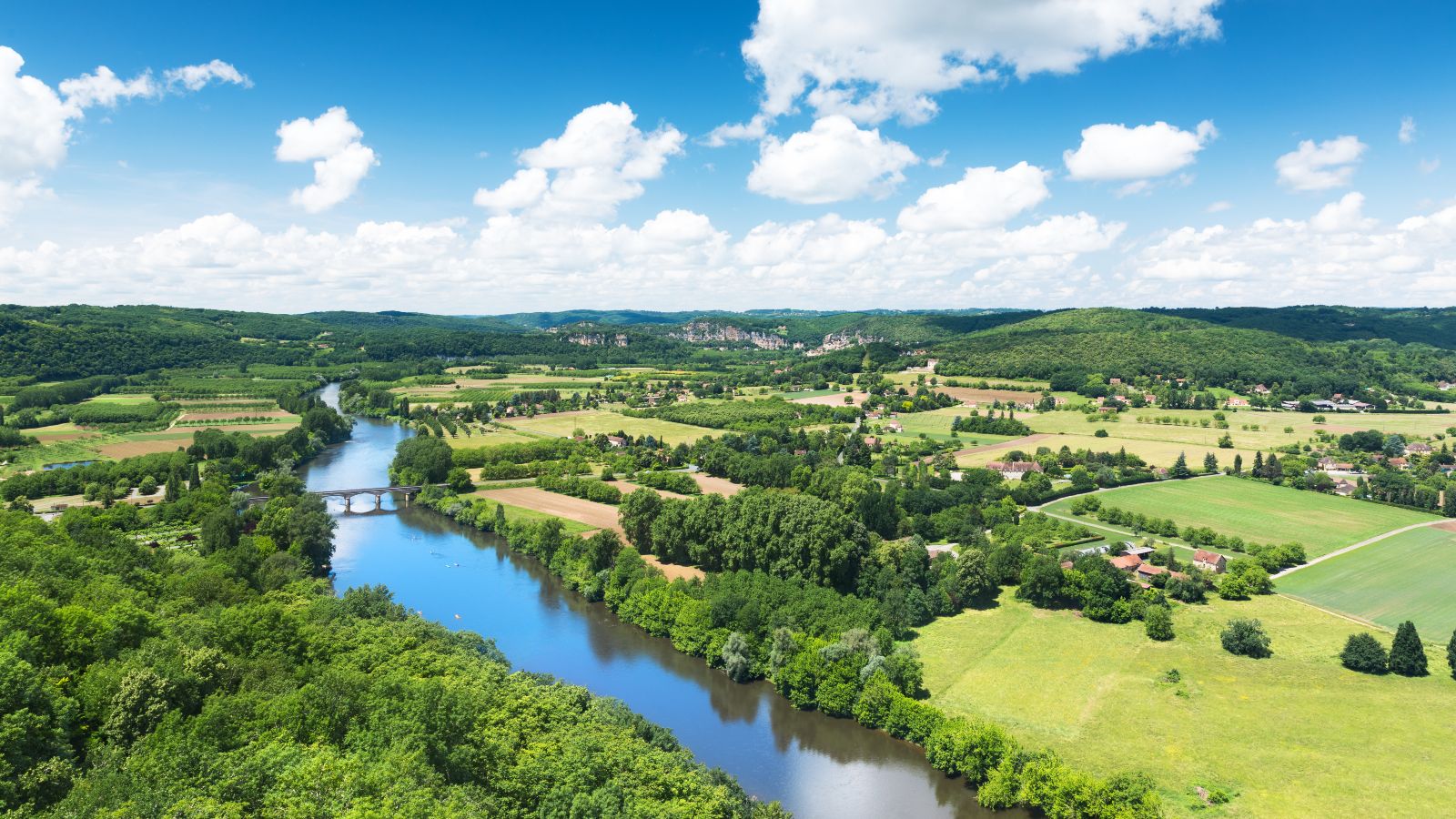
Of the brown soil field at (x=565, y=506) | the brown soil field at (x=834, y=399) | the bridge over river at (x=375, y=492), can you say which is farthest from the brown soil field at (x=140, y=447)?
the brown soil field at (x=834, y=399)

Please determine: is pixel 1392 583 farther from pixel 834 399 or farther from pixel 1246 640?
pixel 834 399

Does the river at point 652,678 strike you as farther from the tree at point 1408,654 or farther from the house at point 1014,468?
the house at point 1014,468

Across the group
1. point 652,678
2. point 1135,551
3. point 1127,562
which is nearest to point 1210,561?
point 1135,551

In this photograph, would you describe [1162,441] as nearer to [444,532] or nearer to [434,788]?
[444,532]

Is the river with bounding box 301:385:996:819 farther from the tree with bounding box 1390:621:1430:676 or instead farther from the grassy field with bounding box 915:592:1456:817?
the tree with bounding box 1390:621:1430:676

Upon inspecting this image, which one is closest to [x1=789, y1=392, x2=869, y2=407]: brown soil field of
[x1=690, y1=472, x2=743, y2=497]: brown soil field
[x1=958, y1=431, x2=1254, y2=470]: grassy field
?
[x1=958, y1=431, x2=1254, y2=470]: grassy field
